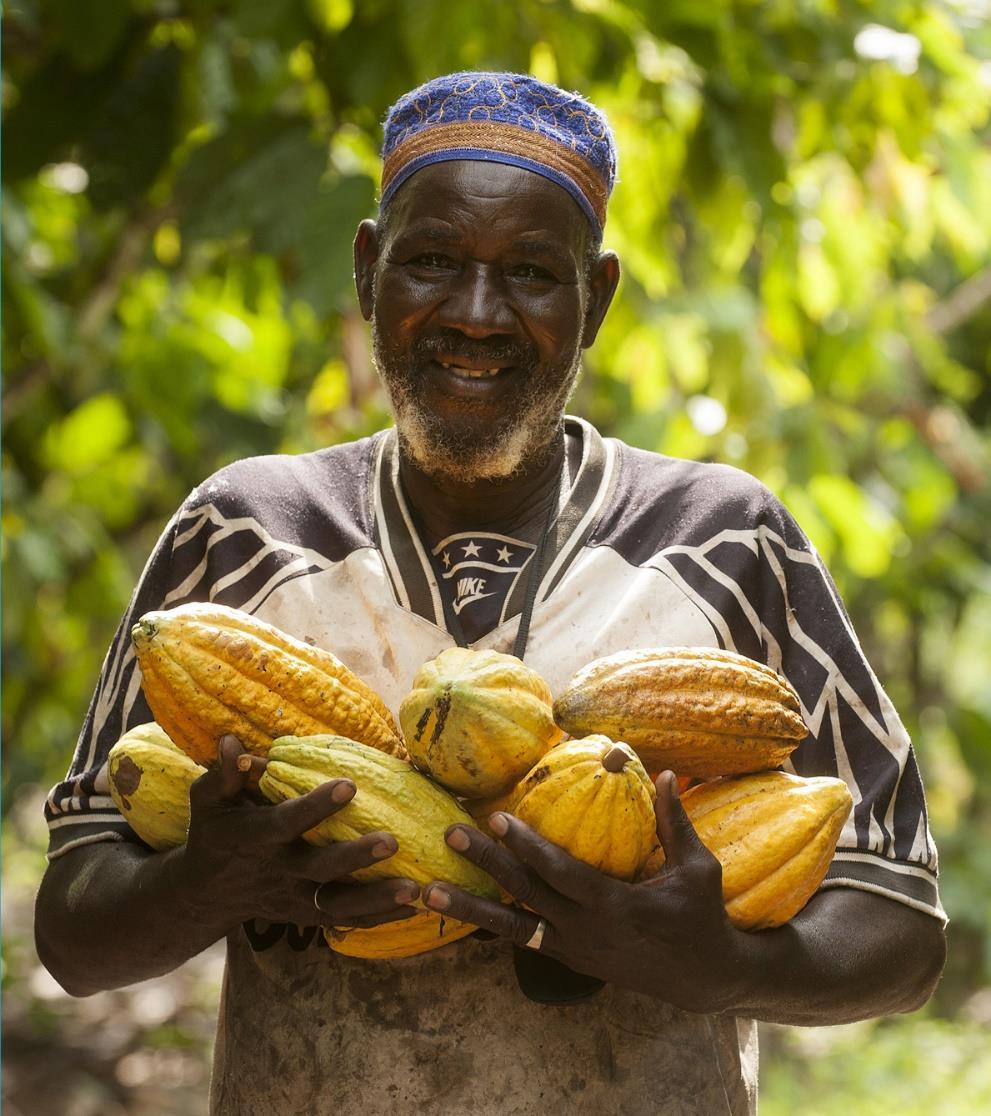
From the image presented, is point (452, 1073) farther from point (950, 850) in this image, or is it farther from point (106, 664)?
point (950, 850)

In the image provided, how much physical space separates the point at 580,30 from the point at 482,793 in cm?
208

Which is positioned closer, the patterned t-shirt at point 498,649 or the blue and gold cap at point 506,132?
the patterned t-shirt at point 498,649

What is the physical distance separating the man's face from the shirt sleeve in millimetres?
357

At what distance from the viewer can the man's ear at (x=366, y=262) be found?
2201 millimetres

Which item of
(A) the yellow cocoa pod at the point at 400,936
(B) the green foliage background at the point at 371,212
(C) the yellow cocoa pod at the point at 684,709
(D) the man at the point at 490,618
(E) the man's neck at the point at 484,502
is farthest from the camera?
(B) the green foliage background at the point at 371,212

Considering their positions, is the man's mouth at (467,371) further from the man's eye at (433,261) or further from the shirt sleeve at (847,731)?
the shirt sleeve at (847,731)

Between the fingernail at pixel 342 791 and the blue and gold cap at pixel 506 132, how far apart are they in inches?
34.6

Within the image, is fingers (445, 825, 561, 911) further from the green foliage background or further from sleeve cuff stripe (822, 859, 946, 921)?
the green foliage background

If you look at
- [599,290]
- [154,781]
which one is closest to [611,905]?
[154,781]

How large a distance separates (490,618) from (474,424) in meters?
0.25

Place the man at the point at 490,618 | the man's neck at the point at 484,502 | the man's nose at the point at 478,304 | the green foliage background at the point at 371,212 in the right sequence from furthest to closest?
the green foliage background at the point at 371,212 → the man's neck at the point at 484,502 → the man's nose at the point at 478,304 → the man at the point at 490,618

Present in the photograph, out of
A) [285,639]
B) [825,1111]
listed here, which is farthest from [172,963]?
[825,1111]

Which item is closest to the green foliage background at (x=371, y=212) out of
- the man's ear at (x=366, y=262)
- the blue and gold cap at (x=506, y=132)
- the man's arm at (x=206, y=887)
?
the man's ear at (x=366, y=262)

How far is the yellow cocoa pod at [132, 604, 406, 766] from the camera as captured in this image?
162 cm
